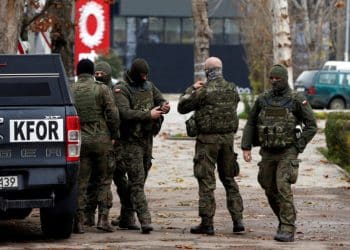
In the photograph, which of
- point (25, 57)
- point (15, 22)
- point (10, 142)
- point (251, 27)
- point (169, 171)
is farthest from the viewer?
point (251, 27)

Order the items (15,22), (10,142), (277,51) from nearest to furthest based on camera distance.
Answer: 1. (10,142)
2. (15,22)
3. (277,51)

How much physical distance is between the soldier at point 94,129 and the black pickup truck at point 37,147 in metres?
0.85

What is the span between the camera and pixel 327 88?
44188mm

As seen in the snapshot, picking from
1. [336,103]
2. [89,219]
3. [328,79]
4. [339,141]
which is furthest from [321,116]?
[89,219]

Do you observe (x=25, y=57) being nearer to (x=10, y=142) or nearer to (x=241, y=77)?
(x=10, y=142)

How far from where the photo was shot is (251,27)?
6034 centimetres

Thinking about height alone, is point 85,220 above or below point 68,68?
below

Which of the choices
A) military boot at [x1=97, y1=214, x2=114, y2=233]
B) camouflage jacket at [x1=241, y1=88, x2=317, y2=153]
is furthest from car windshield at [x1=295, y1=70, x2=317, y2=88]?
military boot at [x1=97, y1=214, x2=114, y2=233]

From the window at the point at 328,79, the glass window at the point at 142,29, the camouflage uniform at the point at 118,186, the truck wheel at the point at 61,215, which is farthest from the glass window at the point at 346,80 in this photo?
the glass window at the point at 142,29

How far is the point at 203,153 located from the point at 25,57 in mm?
2171

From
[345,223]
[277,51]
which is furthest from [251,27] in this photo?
[345,223]

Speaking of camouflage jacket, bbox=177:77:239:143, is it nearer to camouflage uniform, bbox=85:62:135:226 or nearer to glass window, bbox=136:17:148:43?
camouflage uniform, bbox=85:62:135:226

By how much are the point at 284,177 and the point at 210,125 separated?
98 centimetres

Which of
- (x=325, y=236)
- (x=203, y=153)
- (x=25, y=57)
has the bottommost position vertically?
(x=325, y=236)
